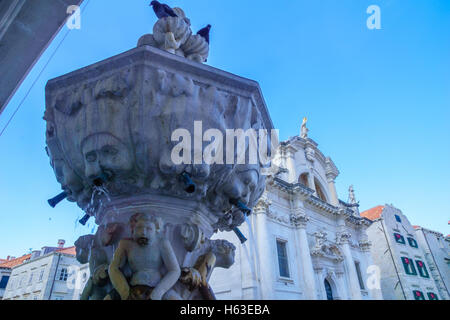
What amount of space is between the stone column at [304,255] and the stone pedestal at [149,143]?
12.6 m

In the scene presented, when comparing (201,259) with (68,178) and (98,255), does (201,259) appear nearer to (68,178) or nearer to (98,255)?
(98,255)

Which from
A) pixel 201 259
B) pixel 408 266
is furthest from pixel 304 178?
pixel 201 259

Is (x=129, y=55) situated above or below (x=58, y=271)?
below

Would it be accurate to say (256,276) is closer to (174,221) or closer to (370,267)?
(174,221)

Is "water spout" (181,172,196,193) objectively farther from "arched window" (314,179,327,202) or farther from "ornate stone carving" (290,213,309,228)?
"arched window" (314,179,327,202)

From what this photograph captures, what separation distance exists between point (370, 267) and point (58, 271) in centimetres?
2099

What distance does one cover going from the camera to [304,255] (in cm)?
1437

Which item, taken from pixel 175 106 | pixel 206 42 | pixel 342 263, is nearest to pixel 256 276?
pixel 342 263

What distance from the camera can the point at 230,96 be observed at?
228cm

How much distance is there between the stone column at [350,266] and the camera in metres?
16.8

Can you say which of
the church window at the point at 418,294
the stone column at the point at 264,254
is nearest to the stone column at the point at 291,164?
the stone column at the point at 264,254

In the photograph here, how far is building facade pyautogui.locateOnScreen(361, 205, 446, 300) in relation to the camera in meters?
24.4

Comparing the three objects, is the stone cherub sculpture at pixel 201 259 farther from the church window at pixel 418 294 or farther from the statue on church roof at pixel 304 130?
the church window at pixel 418 294
